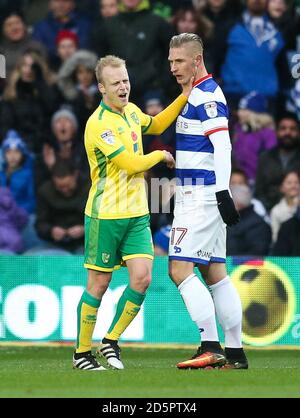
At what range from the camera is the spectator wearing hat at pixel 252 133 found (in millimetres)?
14398

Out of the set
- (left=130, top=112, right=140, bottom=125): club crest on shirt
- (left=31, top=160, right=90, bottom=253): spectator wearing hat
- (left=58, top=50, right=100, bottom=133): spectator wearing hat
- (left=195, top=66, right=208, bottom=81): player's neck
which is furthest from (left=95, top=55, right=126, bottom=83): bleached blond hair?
(left=58, top=50, right=100, bottom=133): spectator wearing hat

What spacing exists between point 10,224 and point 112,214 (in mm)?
5234

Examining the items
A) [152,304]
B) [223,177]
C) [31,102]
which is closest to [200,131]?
[223,177]

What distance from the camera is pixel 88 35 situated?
15.3 m

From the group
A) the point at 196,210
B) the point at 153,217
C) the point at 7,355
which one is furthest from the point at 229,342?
the point at 153,217

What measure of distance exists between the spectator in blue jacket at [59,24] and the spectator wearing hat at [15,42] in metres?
0.20

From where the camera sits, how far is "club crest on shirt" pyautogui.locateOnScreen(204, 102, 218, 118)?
345 inches

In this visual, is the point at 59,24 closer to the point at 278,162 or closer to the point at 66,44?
the point at 66,44

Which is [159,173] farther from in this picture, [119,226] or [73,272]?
[119,226]

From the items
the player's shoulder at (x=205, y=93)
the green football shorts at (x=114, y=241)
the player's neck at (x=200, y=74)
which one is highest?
the player's neck at (x=200, y=74)

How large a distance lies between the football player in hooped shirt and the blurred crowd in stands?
14.9 feet

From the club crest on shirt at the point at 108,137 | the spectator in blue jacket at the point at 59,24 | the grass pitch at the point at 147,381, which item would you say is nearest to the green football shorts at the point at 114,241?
the club crest on shirt at the point at 108,137

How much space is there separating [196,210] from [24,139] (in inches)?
258

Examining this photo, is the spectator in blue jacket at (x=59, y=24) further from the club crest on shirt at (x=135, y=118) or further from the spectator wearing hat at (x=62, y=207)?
the club crest on shirt at (x=135, y=118)
